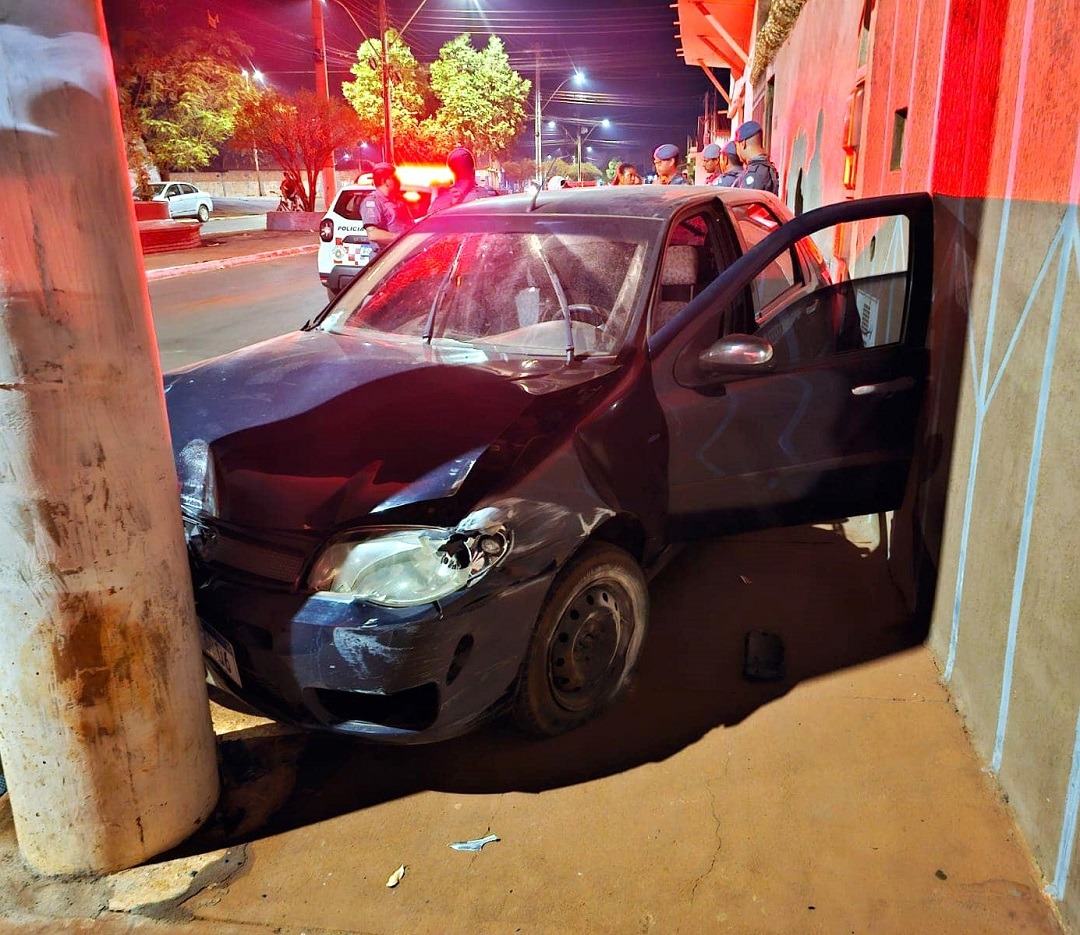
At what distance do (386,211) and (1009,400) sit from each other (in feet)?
26.5

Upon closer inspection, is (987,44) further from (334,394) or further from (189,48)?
(189,48)

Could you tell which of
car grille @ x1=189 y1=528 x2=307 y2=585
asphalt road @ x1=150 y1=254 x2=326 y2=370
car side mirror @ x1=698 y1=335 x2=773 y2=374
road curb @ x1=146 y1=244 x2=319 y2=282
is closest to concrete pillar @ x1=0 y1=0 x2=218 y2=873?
car grille @ x1=189 y1=528 x2=307 y2=585

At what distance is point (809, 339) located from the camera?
12.9 ft

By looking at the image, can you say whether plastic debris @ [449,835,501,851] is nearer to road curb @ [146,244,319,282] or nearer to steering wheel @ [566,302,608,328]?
steering wheel @ [566,302,608,328]

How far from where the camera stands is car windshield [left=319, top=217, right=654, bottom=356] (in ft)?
11.8

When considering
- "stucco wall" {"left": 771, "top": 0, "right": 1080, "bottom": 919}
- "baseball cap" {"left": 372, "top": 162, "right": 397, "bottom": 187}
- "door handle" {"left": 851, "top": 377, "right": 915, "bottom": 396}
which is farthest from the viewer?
"baseball cap" {"left": 372, "top": 162, "right": 397, "bottom": 187}

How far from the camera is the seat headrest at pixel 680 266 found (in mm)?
3738

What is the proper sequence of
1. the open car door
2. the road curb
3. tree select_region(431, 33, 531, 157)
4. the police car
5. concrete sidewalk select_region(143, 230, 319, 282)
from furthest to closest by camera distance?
tree select_region(431, 33, 531, 157) → concrete sidewalk select_region(143, 230, 319, 282) → the road curb → the police car → the open car door

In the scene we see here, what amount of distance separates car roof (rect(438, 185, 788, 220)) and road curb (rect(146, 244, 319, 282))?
47.0 feet

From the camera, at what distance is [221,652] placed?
2684 mm

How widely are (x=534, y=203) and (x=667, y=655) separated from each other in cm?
213

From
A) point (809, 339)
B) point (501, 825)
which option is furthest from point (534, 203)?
point (501, 825)

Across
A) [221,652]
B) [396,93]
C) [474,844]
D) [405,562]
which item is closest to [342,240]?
[221,652]

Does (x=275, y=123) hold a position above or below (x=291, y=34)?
below
